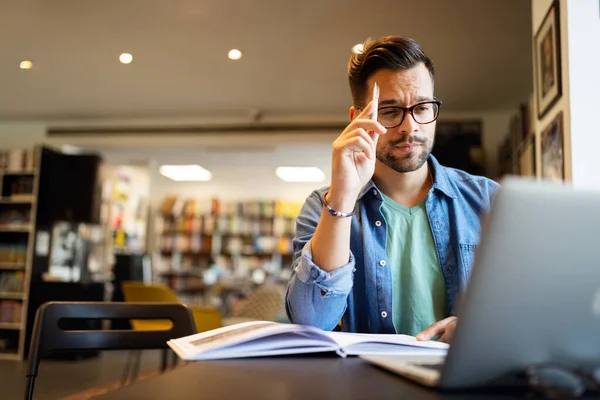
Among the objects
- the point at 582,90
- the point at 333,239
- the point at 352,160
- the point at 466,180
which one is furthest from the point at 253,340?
the point at 582,90

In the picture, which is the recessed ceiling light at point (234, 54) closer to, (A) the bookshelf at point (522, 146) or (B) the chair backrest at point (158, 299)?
(B) the chair backrest at point (158, 299)

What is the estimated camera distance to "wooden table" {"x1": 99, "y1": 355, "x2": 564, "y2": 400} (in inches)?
20.0

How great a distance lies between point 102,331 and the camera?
129 centimetres

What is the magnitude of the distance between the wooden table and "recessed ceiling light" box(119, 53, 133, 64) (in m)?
4.45

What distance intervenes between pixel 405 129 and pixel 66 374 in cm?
476

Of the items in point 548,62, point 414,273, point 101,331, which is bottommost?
point 101,331

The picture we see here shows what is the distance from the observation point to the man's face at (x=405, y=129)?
4.06 feet

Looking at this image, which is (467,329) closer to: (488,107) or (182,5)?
(182,5)

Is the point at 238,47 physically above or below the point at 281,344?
above

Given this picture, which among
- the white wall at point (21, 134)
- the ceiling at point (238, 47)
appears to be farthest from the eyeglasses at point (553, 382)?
the white wall at point (21, 134)

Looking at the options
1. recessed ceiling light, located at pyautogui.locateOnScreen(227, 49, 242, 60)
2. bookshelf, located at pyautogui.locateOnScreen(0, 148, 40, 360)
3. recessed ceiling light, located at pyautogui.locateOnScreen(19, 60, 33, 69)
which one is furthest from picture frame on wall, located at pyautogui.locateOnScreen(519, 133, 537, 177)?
bookshelf, located at pyautogui.locateOnScreen(0, 148, 40, 360)

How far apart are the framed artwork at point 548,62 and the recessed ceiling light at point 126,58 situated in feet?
10.5

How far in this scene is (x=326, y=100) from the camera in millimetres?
5895

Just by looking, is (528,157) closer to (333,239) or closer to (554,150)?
(554,150)
